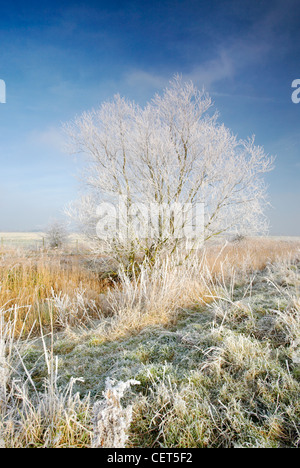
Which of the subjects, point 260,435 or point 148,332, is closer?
point 260,435

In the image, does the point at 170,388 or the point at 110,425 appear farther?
the point at 170,388

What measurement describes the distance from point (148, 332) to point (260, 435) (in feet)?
5.77

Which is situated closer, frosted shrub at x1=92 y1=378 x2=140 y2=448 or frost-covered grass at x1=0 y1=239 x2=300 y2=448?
frosted shrub at x1=92 y1=378 x2=140 y2=448

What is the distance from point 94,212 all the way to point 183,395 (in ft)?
22.2

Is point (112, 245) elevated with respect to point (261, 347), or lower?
elevated

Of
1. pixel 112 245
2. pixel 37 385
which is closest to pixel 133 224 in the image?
pixel 112 245

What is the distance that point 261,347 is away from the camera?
228 cm

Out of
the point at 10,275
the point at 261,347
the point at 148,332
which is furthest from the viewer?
the point at 10,275

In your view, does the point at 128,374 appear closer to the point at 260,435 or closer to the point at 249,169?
the point at 260,435

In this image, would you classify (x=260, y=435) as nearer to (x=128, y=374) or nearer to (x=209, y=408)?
(x=209, y=408)

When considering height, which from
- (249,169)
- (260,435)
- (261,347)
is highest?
(249,169)

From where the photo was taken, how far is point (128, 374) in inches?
82.7

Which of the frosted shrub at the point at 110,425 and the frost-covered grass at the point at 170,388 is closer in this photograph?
the frosted shrub at the point at 110,425

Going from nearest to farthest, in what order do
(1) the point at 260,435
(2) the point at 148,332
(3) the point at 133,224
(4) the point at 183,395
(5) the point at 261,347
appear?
(1) the point at 260,435, (4) the point at 183,395, (5) the point at 261,347, (2) the point at 148,332, (3) the point at 133,224
